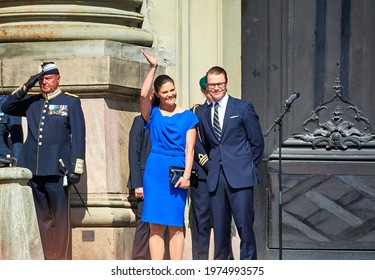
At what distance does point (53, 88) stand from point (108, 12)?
139 cm

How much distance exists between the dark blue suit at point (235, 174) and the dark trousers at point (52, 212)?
147 centimetres

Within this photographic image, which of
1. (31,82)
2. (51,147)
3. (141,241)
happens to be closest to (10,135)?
(51,147)

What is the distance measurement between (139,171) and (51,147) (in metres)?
1.00

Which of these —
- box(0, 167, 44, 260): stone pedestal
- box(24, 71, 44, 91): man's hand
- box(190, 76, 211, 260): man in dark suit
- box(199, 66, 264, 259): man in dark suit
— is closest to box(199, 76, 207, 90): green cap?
box(190, 76, 211, 260): man in dark suit

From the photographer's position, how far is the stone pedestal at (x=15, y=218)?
1681 cm

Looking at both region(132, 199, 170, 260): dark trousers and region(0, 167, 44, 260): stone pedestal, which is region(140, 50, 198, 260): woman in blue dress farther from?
region(0, 167, 44, 260): stone pedestal

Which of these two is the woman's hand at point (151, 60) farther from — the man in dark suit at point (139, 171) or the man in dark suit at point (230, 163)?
the man in dark suit at point (139, 171)

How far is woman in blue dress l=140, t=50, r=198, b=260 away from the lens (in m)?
18.3

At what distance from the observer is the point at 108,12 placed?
1978 centimetres

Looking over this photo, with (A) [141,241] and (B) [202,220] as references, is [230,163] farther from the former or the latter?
(A) [141,241]

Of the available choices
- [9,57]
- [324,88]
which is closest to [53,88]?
[9,57]

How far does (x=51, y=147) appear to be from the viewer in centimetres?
1867
